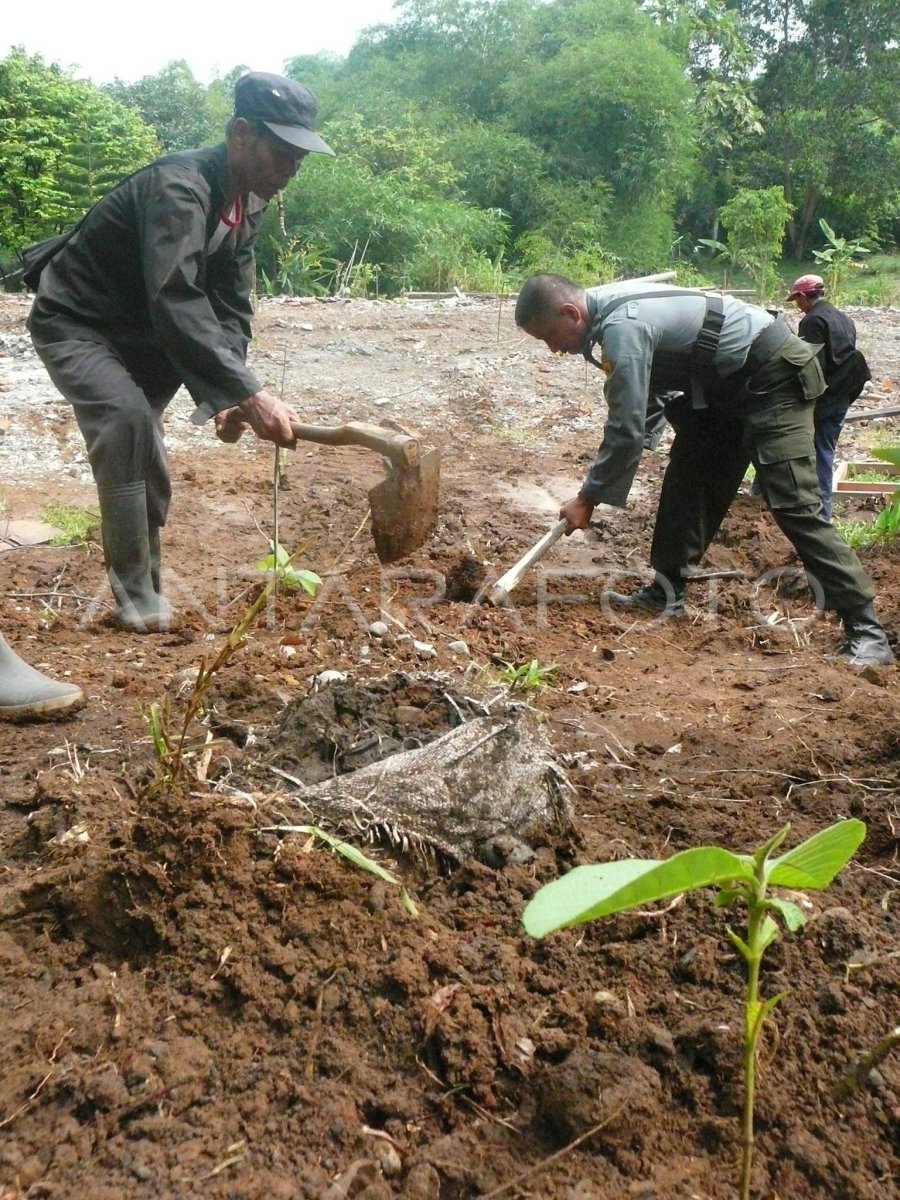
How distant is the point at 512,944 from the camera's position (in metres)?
1.72

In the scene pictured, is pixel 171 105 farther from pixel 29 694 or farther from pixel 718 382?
pixel 29 694

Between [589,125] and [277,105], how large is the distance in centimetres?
2586

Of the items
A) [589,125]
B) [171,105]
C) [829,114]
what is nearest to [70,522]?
[589,125]

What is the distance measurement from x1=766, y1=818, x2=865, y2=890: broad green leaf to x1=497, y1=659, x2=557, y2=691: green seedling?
176 cm

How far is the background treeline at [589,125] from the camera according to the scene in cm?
2086

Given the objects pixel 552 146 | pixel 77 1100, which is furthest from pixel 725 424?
pixel 552 146

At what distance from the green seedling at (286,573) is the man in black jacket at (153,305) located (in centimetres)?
44

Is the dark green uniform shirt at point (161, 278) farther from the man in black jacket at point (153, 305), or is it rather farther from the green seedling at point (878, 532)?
the green seedling at point (878, 532)

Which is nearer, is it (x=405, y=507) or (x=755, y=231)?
(x=405, y=507)

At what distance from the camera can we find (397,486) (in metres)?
4.15

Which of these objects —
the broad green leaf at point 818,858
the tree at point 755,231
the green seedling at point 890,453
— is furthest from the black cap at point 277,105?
the tree at point 755,231

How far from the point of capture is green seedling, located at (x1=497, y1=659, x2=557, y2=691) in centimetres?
309

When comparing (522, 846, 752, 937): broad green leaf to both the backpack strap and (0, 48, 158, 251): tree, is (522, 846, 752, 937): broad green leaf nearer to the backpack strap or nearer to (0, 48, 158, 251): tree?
the backpack strap

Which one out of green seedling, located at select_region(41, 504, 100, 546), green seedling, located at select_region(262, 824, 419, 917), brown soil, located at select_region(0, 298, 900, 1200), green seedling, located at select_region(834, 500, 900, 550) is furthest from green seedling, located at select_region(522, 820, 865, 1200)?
green seedling, located at select_region(834, 500, 900, 550)
